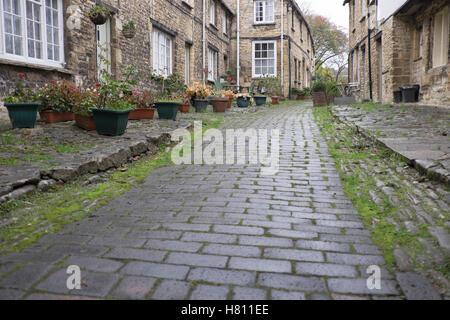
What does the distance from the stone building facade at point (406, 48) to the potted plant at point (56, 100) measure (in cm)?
951

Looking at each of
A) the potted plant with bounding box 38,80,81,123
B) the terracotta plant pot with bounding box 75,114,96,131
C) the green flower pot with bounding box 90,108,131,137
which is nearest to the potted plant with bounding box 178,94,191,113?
the potted plant with bounding box 38,80,81,123

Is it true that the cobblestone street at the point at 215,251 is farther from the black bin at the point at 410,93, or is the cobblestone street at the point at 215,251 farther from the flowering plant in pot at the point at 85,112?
the black bin at the point at 410,93

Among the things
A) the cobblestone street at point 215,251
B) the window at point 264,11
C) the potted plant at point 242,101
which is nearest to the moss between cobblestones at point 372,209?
the cobblestone street at point 215,251

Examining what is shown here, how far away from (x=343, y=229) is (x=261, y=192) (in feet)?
3.86

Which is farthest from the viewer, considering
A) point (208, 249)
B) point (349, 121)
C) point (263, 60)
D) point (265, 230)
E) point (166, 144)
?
point (263, 60)

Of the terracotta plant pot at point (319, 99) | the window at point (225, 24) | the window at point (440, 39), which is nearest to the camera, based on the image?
the window at point (440, 39)

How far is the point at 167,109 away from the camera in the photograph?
9.47 metres

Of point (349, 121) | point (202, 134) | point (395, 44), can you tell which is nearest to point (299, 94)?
point (395, 44)

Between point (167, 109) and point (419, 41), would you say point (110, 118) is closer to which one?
point (167, 109)

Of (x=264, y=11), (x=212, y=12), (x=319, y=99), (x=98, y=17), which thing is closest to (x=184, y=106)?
(x=98, y=17)

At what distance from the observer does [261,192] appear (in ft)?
13.0

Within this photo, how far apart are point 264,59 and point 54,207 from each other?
843 inches

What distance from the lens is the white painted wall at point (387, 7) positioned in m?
12.5

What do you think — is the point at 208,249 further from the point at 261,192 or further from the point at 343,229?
the point at 261,192
